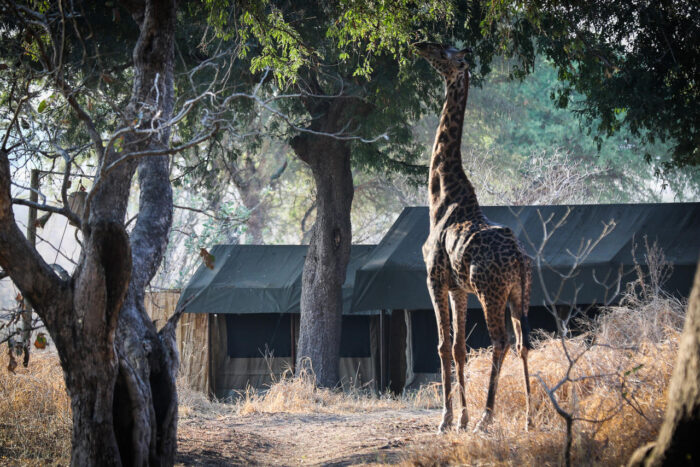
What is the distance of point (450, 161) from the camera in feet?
27.6

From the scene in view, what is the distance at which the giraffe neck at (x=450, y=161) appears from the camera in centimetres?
827

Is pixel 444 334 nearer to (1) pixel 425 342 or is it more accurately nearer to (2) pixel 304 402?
(2) pixel 304 402

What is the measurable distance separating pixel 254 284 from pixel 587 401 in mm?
10454

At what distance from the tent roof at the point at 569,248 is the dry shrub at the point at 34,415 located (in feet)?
20.5

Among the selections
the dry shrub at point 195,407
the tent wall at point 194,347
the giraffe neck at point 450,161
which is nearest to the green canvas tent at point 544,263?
the dry shrub at point 195,407

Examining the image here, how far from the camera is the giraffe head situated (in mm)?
8414

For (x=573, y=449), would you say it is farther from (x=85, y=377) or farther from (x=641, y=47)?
(x=641, y=47)

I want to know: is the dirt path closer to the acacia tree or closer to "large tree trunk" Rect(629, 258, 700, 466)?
the acacia tree

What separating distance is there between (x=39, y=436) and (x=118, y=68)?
6069 millimetres

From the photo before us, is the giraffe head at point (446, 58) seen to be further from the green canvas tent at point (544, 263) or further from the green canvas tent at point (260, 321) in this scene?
the green canvas tent at point (260, 321)

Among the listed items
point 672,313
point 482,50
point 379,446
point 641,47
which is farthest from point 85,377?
point 641,47

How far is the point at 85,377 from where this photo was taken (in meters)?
5.67

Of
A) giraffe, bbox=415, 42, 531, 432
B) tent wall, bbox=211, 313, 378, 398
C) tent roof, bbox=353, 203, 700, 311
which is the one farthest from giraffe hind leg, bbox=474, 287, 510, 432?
tent wall, bbox=211, 313, 378, 398

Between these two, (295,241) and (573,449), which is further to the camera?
(295,241)
